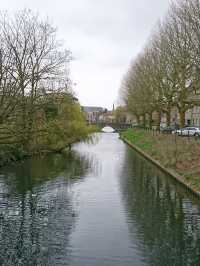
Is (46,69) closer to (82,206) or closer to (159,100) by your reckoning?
(82,206)

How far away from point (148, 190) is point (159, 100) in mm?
30767

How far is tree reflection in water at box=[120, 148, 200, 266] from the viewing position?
16255 mm

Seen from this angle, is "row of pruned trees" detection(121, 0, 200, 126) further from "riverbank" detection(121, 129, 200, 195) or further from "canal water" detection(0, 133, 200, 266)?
"canal water" detection(0, 133, 200, 266)

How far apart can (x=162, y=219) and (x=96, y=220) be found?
330 cm

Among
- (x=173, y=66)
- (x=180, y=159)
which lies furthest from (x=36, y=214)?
(x=173, y=66)

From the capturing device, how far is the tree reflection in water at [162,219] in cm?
1625

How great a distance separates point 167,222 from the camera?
20.7 m

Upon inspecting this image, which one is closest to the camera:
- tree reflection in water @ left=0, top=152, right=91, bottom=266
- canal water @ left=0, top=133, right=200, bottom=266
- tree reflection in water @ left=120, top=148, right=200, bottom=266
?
canal water @ left=0, top=133, right=200, bottom=266

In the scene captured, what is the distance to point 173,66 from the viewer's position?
47188 millimetres

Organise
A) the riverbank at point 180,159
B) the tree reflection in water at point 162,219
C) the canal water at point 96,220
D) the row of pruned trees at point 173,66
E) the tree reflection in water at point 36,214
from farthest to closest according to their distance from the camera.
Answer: the row of pruned trees at point 173,66
the riverbank at point 180,159
the tree reflection in water at point 162,219
the tree reflection in water at point 36,214
the canal water at point 96,220

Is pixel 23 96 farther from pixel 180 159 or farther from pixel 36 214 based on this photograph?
pixel 180 159

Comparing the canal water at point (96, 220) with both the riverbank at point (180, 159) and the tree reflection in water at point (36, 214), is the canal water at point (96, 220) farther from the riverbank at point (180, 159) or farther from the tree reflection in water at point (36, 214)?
the riverbank at point (180, 159)

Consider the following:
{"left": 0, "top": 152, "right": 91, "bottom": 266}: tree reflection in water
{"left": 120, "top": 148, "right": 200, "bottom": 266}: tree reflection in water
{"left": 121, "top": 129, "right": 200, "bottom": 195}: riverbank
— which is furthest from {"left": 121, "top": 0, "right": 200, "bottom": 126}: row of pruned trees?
{"left": 0, "top": 152, "right": 91, "bottom": 266}: tree reflection in water

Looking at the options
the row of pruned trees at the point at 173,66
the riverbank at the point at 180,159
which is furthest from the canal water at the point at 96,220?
Answer: the row of pruned trees at the point at 173,66
